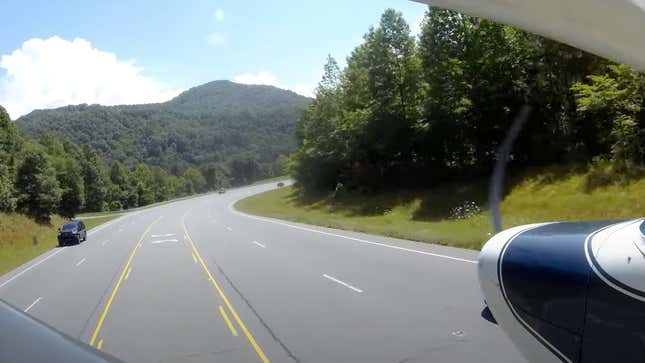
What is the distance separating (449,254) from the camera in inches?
691

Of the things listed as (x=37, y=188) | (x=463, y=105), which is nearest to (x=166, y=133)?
(x=37, y=188)

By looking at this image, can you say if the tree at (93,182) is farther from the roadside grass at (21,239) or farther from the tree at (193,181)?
the tree at (193,181)

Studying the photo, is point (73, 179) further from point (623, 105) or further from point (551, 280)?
point (551, 280)

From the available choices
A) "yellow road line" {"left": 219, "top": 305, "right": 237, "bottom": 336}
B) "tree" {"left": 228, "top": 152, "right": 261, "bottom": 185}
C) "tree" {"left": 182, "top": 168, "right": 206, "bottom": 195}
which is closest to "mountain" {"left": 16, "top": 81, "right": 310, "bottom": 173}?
"tree" {"left": 228, "top": 152, "right": 261, "bottom": 185}

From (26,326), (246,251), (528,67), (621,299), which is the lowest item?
(246,251)

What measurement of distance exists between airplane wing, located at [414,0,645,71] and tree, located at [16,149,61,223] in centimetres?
6502

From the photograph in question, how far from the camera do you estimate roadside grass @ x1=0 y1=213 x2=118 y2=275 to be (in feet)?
107

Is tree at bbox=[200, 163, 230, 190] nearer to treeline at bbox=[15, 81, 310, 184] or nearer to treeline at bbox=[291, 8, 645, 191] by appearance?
treeline at bbox=[15, 81, 310, 184]

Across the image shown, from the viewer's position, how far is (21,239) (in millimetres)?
46312

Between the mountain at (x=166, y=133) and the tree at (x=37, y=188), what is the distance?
62571 mm

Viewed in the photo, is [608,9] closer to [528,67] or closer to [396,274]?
[396,274]

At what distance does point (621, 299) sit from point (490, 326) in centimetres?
523


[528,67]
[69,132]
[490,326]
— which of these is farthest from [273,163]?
[490,326]

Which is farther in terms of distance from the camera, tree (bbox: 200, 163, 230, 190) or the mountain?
tree (bbox: 200, 163, 230, 190)
